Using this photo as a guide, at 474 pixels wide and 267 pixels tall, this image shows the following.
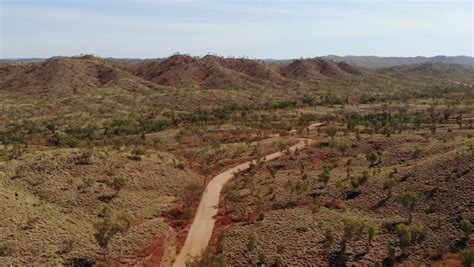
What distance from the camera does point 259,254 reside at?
29734 millimetres

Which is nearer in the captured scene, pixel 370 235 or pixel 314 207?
pixel 370 235

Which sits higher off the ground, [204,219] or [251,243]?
[251,243]

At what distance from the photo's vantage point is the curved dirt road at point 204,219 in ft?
102

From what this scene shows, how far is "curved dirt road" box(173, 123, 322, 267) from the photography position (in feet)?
102

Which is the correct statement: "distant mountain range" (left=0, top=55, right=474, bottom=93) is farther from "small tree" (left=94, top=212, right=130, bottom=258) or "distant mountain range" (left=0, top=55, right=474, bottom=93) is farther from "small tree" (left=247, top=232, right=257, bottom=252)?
"small tree" (left=247, top=232, right=257, bottom=252)

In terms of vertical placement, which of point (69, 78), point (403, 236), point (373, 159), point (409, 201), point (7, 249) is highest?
point (69, 78)

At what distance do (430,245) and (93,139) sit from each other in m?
47.0

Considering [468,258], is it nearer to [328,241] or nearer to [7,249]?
[328,241]

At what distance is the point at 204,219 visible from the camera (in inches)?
1432

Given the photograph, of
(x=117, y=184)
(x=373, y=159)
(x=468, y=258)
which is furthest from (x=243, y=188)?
(x=468, y=258)

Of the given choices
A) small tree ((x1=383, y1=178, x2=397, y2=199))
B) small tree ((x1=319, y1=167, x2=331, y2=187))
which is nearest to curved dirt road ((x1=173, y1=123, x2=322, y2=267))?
small tree ((x1=319, y1=167, x2=331, y2=187))

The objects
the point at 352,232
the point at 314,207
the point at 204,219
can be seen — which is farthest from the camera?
the point at 204,219

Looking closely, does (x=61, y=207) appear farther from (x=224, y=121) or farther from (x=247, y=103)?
(x=247, y=103)

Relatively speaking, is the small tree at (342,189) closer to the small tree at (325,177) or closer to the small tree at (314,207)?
the small tree at (325,177)
